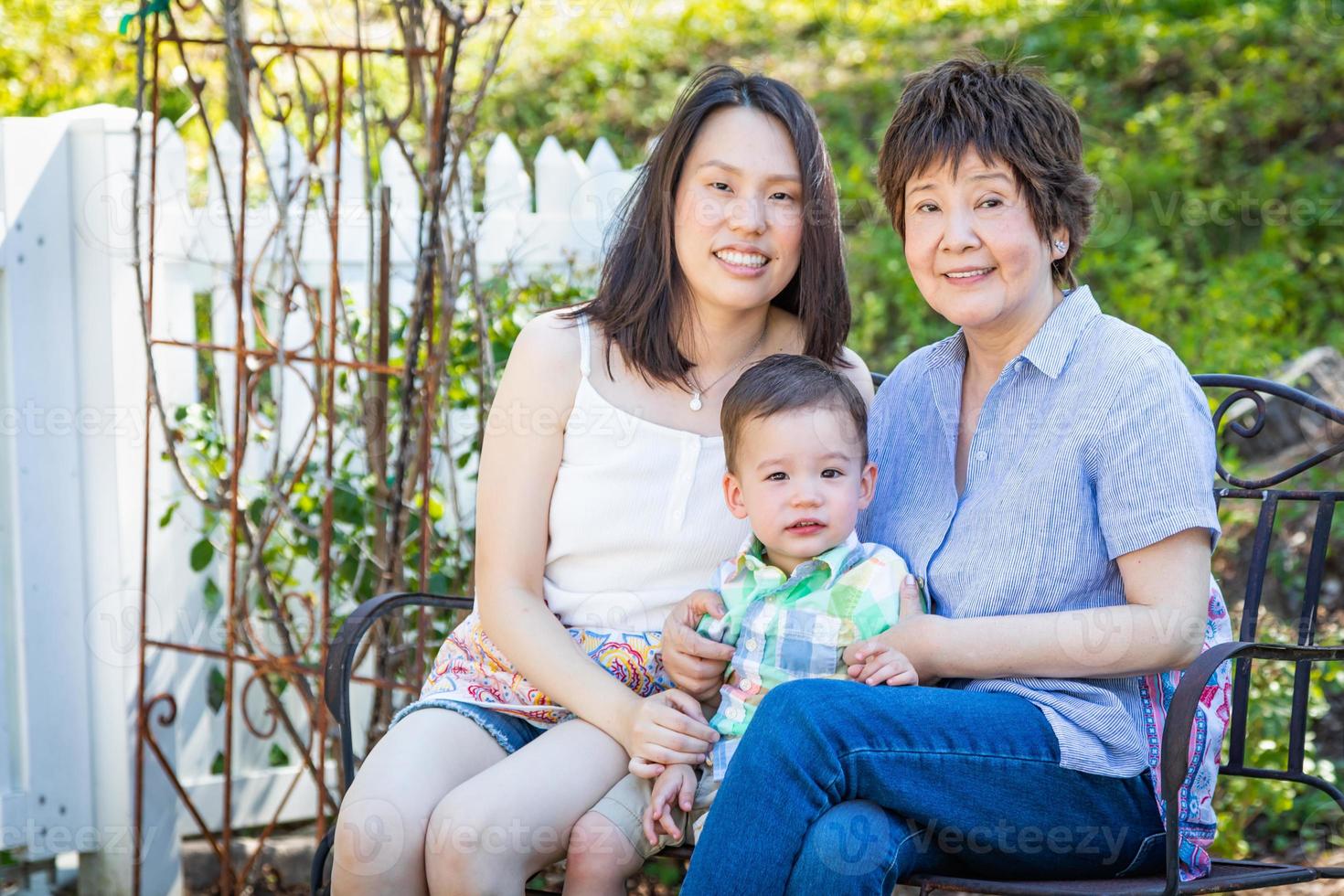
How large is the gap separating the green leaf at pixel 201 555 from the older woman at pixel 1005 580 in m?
1.54

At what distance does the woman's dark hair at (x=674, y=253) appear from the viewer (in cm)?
236

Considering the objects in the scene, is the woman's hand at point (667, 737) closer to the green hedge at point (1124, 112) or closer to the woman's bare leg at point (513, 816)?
the woman's bare leg at point (513, 816)

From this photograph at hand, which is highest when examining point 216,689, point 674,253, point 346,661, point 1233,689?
point 674,253

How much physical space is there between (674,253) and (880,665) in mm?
857

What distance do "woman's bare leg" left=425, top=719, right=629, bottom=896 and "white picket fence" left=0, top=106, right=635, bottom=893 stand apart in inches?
50.1

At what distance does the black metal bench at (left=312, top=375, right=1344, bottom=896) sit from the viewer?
1.79 meters

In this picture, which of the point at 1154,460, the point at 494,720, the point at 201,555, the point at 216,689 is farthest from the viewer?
the point at 216,689

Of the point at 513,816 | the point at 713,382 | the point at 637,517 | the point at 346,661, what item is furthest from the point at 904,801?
the point at 346,661

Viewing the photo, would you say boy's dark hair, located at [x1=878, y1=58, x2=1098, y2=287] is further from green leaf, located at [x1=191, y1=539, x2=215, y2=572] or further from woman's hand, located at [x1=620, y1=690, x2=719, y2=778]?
green leaf, located at [x1=191, y1=539, x2=215, y2=572]

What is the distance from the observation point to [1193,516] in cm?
189

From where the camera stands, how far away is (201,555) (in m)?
3.25

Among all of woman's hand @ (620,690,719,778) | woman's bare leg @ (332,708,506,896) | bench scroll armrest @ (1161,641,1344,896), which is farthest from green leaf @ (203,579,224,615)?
bench scroll armrest @ (1161,641,1344,896)

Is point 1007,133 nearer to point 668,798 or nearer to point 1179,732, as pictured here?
point 1179,732

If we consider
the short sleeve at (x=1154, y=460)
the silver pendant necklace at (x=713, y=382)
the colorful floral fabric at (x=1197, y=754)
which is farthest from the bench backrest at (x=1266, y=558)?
the silver pendant necklace at (x=713, y=382)
